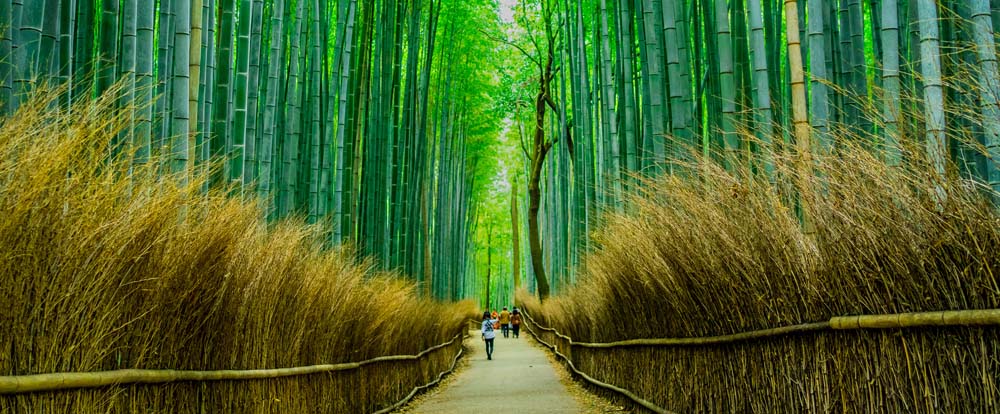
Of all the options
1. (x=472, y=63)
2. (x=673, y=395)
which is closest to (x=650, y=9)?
(x=673, y=395)

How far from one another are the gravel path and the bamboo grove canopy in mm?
1585

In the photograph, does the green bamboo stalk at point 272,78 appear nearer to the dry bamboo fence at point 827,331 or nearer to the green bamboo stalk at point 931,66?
the dry bamboo fence at point 827,331

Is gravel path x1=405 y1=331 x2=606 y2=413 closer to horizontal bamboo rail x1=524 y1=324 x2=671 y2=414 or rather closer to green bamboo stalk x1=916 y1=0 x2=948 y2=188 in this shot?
horizontal bamboo rail x1=524 y1=324 x2=671 y2=414

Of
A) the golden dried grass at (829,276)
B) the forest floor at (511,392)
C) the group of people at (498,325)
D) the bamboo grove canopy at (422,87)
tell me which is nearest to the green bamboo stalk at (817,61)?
the bamboo grove canopy at (422,87)

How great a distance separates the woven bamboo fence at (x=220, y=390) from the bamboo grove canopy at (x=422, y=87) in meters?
0.72

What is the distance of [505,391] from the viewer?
9602 mm

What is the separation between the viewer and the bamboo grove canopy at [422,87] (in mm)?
3746

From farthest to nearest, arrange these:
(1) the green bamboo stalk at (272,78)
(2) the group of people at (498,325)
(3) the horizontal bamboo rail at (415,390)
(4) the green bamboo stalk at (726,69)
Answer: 1. (2) the group of people at (498,325)
2. (3) the horizontal bamboo rail at (415,390)
3. (1) the green bamboo stalk at (272,78)
4. (4) the green bamboo stalk at (726,69)

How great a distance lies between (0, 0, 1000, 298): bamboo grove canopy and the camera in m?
3.75

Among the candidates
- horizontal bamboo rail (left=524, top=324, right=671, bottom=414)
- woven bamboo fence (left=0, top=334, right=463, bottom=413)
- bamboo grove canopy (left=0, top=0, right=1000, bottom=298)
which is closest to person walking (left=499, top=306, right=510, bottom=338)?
bamboo grove canopy (left=0, top=0, right=1000, bottom=298)

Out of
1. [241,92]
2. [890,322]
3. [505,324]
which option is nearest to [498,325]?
[505,324]

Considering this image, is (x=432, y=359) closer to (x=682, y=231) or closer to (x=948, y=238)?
(x=682, y=231)

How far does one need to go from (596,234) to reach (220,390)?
136 inches

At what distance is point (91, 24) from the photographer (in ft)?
16.1
